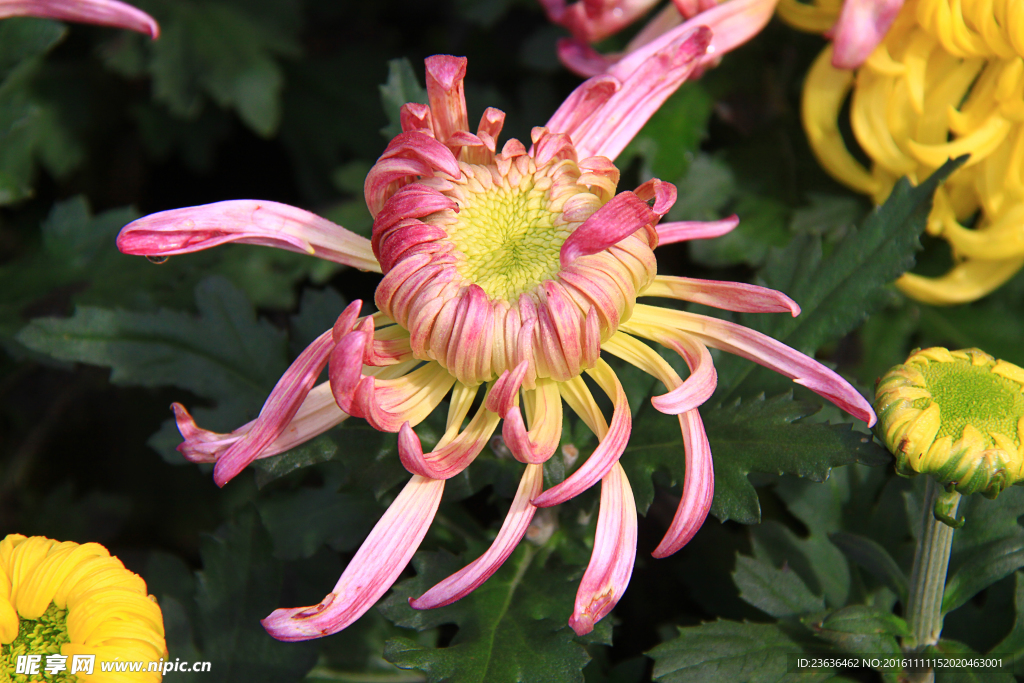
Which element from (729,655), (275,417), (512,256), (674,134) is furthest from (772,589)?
(674,134)

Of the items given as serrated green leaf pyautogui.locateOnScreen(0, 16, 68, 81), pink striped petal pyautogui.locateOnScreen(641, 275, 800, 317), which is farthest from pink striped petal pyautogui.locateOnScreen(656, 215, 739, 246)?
serrated green leaf pyautogui.locateOnScreen(0, 16, 68, 81)

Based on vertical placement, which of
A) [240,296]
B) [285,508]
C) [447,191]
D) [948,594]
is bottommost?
[285,508]

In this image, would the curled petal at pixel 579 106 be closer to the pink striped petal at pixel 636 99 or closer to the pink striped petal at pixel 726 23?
the pink striped petal at pixel 636 99

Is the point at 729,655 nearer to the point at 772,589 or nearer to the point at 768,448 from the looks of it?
the point at 772,589

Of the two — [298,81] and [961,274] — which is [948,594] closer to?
[961,274]

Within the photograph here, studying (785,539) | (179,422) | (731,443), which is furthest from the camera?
(785,539)

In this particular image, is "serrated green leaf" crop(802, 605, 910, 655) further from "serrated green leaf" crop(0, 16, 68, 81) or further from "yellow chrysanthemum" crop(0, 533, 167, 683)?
"serrated green leaf" crop(0, 16, 68, 81)

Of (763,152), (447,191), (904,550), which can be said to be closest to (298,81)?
(763,152)

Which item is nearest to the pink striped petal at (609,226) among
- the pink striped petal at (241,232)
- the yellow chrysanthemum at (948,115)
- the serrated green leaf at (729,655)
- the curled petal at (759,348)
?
the curled petal at (759,348)
